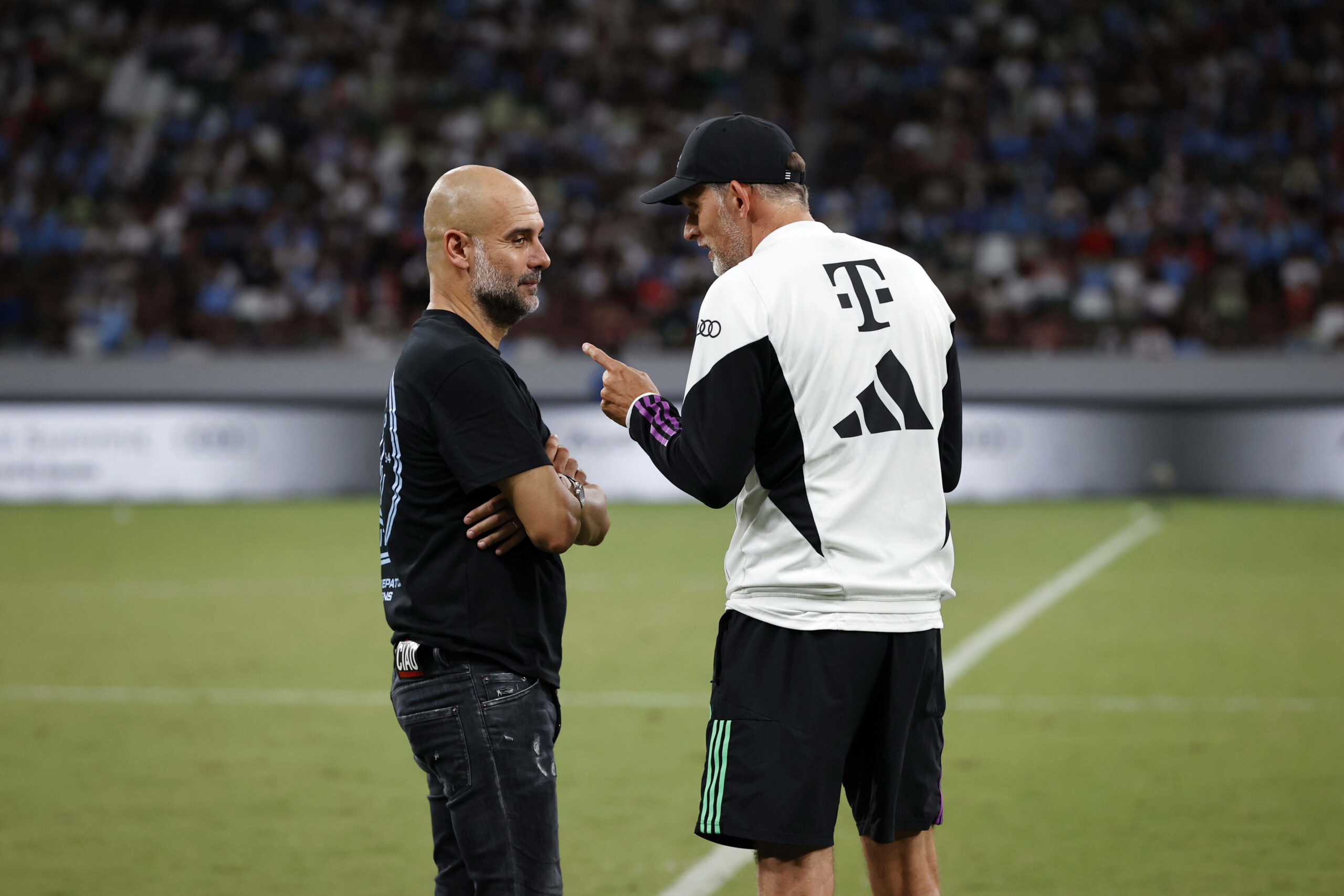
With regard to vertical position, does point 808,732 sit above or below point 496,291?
below

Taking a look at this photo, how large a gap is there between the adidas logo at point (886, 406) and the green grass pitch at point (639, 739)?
2439 millimetres

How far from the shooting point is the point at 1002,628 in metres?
10.6

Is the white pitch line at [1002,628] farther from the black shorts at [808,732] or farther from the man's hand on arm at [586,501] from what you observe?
the man's hand on arm at [586,501]

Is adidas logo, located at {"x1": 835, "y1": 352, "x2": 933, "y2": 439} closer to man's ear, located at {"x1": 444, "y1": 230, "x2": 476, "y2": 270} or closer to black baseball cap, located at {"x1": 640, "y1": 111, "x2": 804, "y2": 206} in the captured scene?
black baseball cap, located at {"x1": 640, "y1": 111, "x2": 804, "y2": 206}

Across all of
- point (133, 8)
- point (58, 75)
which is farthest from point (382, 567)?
point (133, 8)

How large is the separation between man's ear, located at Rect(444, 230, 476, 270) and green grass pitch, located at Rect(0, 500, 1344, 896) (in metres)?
2.60

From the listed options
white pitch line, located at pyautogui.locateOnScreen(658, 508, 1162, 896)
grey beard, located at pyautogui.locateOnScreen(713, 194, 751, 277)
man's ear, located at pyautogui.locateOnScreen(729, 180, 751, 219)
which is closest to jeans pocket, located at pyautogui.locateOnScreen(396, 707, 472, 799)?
grey beard, located at pyautogui.locateOnScreen(713, 194, 751, 277)

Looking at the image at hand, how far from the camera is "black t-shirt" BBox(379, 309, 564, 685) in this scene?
317 cm

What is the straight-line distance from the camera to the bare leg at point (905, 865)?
11.4ft

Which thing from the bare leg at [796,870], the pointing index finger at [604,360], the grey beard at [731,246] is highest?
the grey beard at [731,246]

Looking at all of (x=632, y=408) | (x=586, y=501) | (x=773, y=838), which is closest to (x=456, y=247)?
(x=632, y=408)

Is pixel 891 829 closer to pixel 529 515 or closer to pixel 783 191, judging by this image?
pixel 529 515

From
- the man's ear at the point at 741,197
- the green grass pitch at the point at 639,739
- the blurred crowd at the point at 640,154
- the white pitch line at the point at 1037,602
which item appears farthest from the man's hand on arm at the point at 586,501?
the blurred crowd at the point at 640,154

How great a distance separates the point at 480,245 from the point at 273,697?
19.3 ft
